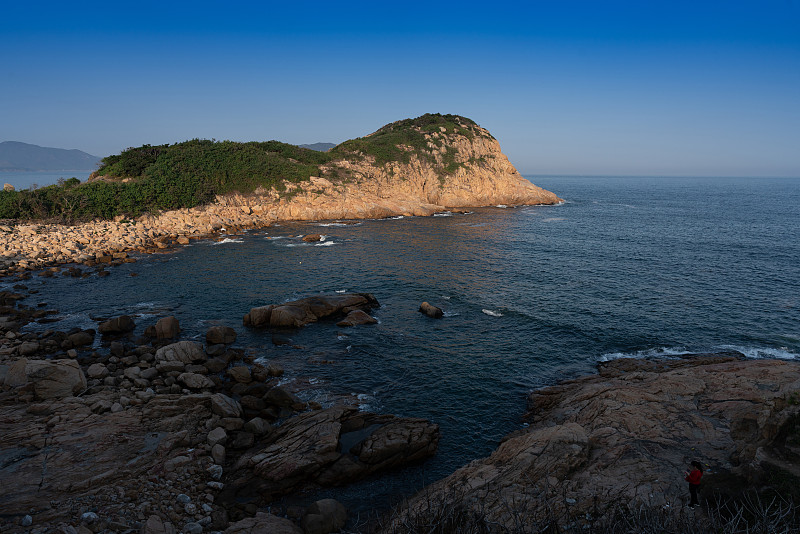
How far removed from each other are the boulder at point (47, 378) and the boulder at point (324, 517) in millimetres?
16008

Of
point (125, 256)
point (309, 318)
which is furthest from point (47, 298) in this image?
point (309, 318)

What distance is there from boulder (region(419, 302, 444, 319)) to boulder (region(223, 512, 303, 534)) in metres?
23.7

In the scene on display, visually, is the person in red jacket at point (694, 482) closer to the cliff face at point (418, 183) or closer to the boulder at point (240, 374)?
the boulder at point (240, 374)

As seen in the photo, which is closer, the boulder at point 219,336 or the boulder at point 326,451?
the boulder at point 326,451

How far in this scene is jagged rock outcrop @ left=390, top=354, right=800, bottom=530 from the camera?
13422 millimetres

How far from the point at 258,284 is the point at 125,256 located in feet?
71.3

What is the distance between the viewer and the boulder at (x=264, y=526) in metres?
14.5

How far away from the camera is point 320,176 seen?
314 feet

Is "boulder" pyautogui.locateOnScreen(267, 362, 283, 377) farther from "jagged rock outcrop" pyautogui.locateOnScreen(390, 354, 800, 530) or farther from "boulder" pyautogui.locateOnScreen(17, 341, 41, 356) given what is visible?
"boulder" pyautogui.locateOnScreen(17, 341, 41, 356)

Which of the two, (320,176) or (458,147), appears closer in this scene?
(320,176)

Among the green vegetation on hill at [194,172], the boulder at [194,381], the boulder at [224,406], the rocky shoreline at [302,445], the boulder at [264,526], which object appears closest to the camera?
the rocky shoreline at [302,445]

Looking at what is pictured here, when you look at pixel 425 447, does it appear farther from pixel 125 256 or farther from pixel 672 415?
pixel 125 256

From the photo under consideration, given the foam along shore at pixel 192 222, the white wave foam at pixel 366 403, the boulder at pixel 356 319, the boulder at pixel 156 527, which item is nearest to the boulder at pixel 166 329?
the boulder at pixel 356 319

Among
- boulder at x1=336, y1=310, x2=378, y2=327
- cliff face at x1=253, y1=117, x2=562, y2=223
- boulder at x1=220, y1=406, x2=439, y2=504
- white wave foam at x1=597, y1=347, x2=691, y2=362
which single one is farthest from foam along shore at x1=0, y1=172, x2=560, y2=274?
white wave foam at x1=597, y1=347, x2=691, y2=362
